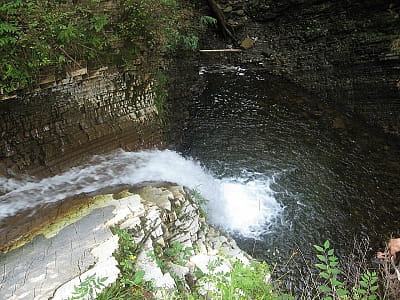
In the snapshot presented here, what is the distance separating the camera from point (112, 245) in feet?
11.5

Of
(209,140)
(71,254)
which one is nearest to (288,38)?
(209,140)

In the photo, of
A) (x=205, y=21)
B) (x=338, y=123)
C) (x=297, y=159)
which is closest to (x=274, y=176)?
(x=297, y=159)

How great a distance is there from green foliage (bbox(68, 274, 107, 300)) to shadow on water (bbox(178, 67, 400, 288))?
9.06ft

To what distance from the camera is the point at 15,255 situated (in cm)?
356

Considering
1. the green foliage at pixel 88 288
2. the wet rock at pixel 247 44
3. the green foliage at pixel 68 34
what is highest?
the green foliage at pixel 68 34

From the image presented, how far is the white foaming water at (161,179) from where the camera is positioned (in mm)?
4857

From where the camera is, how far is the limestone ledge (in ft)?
10.1

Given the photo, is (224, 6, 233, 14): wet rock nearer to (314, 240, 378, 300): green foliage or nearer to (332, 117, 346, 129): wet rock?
(332, 117, 346, 129): wet rock

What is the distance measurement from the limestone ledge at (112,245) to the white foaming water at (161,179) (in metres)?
0.56

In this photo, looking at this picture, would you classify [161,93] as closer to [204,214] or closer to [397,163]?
[204,214]

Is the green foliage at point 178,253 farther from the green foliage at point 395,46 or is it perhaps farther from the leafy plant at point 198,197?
the green foliage at point 395,46

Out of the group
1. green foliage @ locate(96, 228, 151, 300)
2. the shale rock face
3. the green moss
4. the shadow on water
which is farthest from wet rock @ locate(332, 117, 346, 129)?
green foliage @ locate(96, 228, 151, 300)

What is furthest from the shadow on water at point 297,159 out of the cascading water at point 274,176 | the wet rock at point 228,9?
the wet rock at point 228,9

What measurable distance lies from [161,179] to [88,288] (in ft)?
10.1
